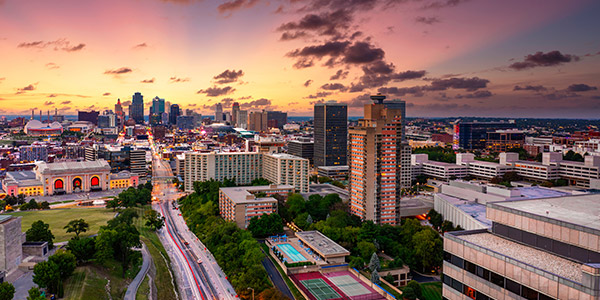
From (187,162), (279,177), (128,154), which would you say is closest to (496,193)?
(279,177)

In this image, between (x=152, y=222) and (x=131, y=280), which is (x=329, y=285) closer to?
(x=131, y=280)

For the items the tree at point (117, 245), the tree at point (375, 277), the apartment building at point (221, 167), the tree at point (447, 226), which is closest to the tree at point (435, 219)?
the tree at point (447, 226)

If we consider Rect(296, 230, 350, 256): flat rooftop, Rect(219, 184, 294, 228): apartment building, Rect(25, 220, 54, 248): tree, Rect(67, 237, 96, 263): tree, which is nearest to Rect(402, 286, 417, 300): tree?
Rect(296, 230, 350, 256): flat rooftop

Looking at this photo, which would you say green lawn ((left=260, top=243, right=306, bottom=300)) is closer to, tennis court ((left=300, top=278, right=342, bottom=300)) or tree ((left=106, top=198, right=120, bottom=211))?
tennis court ((left=300, top=278, right=342, bottom=300))

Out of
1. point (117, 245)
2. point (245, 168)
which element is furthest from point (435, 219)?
point (245, 168)

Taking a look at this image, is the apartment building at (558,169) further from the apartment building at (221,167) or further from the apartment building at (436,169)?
the apartment building at (221,167)

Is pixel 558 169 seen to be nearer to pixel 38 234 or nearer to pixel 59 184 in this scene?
pixel 38 234
